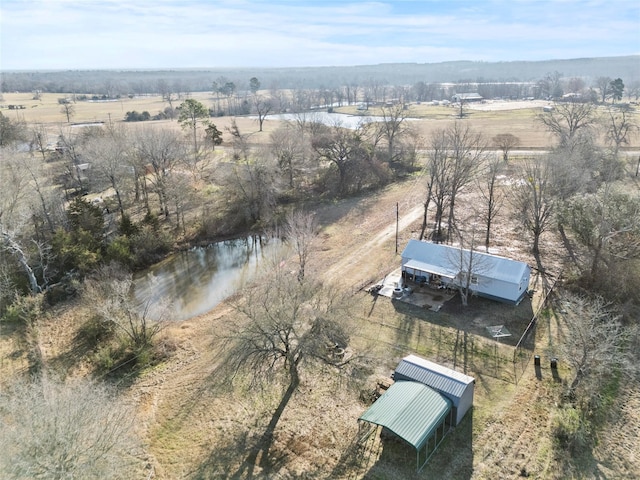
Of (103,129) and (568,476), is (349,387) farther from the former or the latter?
(103,129)

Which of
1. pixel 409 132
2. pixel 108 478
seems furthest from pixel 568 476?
pixel 409 132

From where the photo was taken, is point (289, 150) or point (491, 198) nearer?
point (491, 198)

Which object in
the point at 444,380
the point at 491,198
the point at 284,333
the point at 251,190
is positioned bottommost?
the point at 444,380

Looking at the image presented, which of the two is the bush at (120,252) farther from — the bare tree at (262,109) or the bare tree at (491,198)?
the bare tree at (262,109)

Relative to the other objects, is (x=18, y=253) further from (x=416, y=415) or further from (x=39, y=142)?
(x=39, y=142)

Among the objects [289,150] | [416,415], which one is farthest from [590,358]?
[289,150]

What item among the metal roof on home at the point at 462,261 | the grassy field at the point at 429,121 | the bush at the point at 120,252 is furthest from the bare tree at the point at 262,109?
the metal roof on home at the point at 462,261
